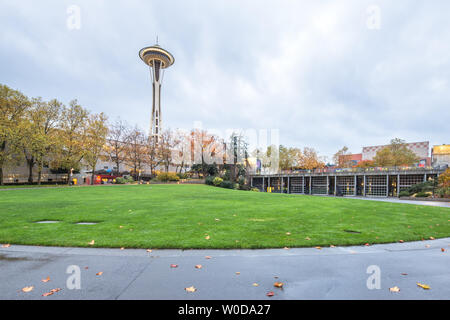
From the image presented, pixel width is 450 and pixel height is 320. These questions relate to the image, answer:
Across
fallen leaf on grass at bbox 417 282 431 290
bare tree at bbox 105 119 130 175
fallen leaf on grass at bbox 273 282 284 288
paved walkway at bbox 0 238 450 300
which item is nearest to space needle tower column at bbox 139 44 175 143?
bare tree at bbox 105 119 130 175

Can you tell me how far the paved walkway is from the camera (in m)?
2.81

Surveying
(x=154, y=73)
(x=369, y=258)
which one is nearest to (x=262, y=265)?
(x=369, y=258)

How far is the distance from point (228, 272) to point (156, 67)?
81.0 metres

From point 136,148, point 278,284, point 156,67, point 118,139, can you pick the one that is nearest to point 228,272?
point 278,284

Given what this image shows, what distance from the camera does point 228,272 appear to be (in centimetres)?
342

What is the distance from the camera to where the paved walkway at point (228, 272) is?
2812 mm

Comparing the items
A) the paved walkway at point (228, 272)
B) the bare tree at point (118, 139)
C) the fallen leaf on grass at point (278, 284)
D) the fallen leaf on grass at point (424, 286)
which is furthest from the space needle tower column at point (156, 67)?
the fallen leaf on grass at point (424, 286)

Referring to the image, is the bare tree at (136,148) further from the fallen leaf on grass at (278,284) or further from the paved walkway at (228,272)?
the fallen leaf on grass at (278,284)

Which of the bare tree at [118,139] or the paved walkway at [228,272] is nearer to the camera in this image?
the paved walkway at [228,272]

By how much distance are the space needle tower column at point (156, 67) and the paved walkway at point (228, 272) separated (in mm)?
63919

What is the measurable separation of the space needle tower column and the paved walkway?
63.9m

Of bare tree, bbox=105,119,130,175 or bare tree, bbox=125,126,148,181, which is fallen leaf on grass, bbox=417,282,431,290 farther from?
bare tree, bbox=105,119,130,175

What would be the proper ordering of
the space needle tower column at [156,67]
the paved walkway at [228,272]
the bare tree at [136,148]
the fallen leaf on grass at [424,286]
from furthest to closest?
the space needle tower column at [156,67], the bare tree at [136,148], the fallen leaf on grass at [424,286], the paved walkway at [228,272]
